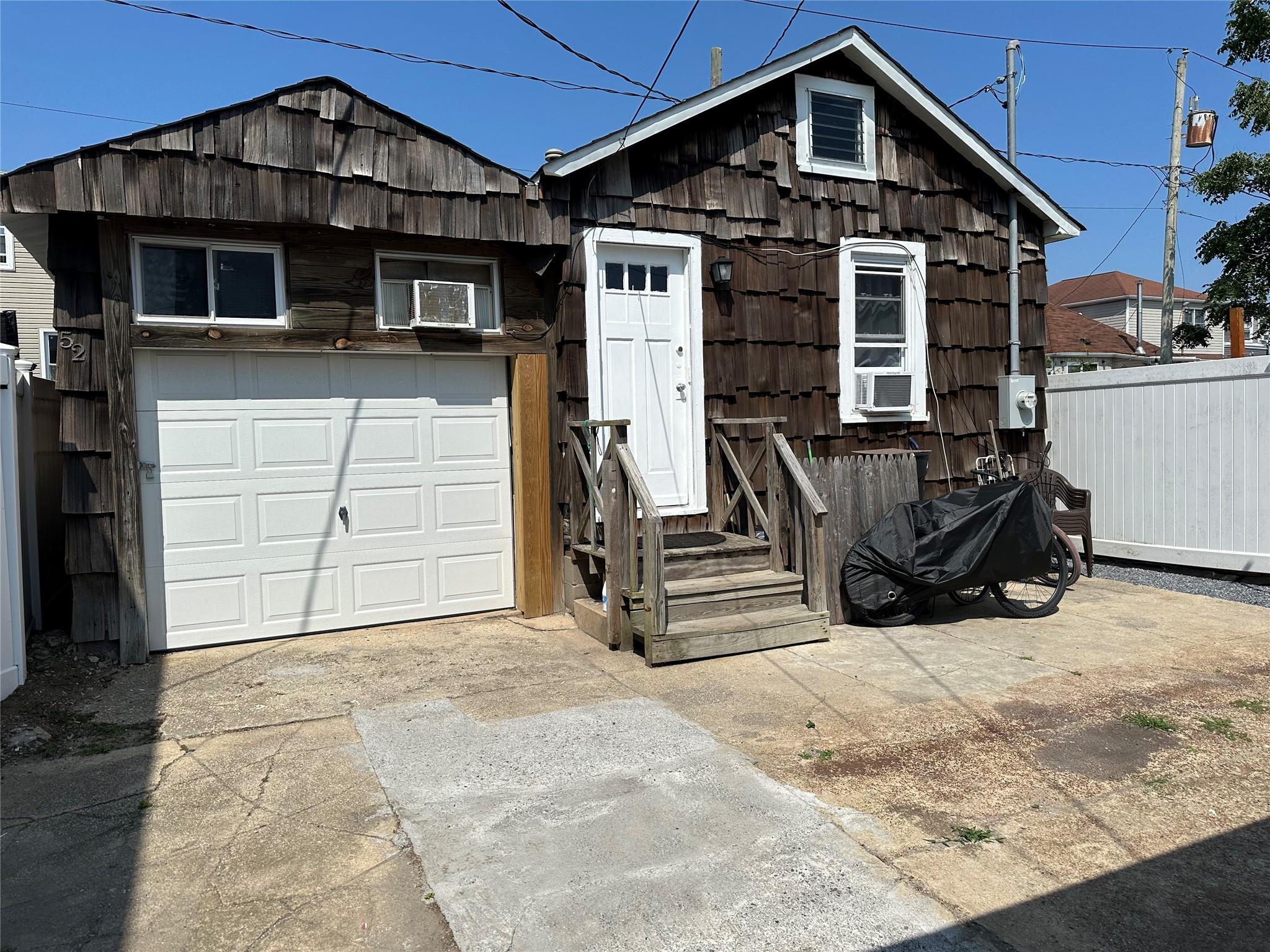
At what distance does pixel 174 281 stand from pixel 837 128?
5687 mm

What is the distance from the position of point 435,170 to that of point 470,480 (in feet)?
7.68

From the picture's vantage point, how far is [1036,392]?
8930mm

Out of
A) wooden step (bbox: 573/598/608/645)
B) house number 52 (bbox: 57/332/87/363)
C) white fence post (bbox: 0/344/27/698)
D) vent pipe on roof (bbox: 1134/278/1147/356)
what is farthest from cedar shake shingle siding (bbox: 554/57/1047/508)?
vent pipe on roof (bbox: 1134/278/1147/356)

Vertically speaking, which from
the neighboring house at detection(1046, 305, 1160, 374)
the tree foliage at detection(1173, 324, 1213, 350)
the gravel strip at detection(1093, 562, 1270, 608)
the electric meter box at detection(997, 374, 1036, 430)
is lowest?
the gravel strip at detection(1093, 562, 1270, 608)

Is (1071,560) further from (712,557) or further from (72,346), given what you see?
(72,346)

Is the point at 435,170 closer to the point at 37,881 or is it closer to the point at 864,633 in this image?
the point at 864,633

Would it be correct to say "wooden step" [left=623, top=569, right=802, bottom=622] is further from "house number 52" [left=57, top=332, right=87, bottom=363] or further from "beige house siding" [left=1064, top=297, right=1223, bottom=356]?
"beige house siding" [left=1064, top=297, right=1223, bottom=356]

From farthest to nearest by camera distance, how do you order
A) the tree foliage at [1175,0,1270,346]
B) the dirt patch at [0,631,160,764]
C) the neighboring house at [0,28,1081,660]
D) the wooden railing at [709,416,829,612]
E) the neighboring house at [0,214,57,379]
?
the neighboring house at [0,214,57,379] → the tree foliage at [1175,0,1270,346] → the wooden railing at [709,416,829,612] → the neighboring house at [0,28,1081,660] → the dirt patch at [0,631,160,764]

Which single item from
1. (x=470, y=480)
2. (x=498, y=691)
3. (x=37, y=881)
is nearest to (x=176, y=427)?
(x=470, y=480)

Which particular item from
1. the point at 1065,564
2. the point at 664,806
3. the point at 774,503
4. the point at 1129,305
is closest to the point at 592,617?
the point at 774,503

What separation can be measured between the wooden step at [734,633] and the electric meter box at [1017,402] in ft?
12.3

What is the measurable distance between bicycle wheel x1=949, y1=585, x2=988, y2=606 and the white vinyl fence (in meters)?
2.64

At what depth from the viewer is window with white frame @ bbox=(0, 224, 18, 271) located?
53.5 feet

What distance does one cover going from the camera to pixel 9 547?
5090 millimetres
